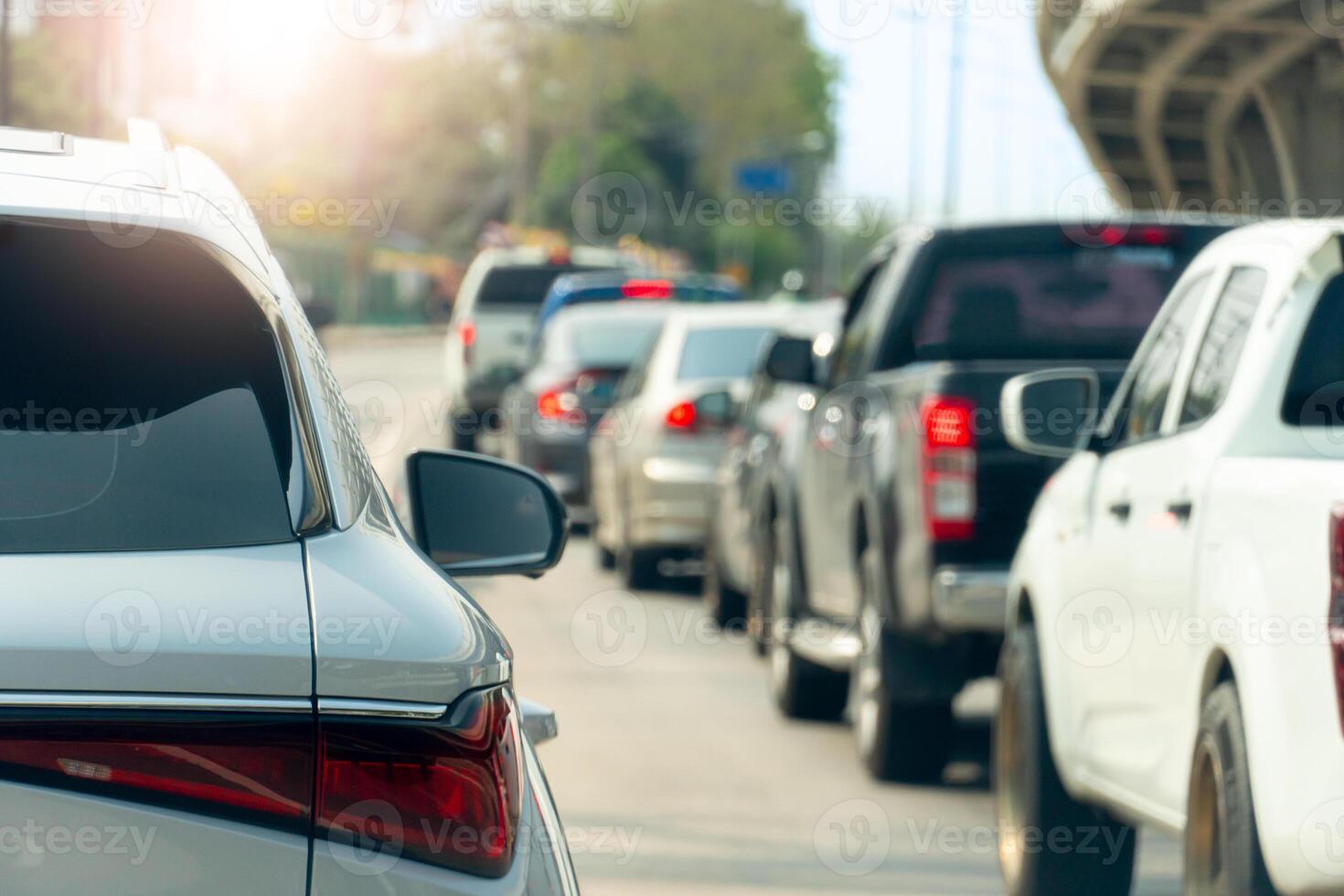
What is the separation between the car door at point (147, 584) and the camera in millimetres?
2371

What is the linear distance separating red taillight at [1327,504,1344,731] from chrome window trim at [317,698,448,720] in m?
1.95

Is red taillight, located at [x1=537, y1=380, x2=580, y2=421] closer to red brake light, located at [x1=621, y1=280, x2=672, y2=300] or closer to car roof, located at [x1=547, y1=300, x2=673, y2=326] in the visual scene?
car roof, located at [x1=547, y1=300, x2=673, y2=326]

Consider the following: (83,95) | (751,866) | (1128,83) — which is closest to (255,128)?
(83,95)

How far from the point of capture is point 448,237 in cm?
13862

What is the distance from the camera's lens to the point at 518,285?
2838 centimetres

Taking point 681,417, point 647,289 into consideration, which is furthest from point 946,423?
point 647,289

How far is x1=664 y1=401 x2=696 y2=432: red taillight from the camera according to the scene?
1509 cm

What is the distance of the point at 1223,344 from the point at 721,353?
10.1 metres

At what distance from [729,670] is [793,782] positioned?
335 cm

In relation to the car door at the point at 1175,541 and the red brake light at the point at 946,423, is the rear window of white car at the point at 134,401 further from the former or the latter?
the red brake light at the point at 946,423

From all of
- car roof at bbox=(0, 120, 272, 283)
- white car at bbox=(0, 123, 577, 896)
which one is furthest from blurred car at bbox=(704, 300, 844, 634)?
white car at bbox=(0, 123, 577, 896)

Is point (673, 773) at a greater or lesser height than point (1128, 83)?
lesser

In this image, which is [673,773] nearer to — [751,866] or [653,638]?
[751,866]

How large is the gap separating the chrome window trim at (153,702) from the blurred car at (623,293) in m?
20.4
